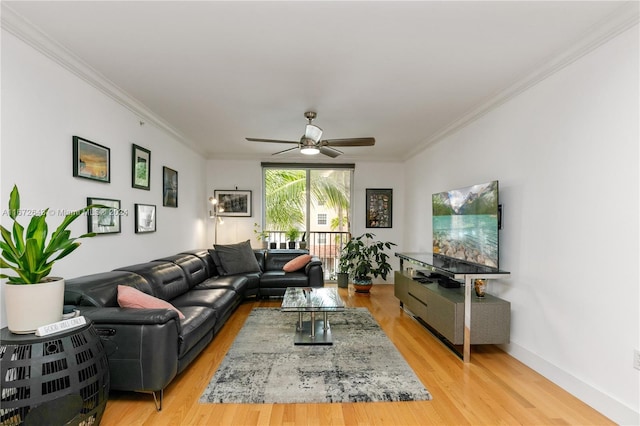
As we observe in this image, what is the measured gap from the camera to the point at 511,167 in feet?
9.86

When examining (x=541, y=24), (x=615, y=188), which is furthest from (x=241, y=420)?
(x=541, y=24)

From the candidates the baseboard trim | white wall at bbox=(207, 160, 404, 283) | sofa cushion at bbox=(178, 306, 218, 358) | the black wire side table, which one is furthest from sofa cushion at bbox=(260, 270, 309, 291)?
the black wire side table

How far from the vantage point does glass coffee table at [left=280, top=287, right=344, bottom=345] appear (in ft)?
10.4

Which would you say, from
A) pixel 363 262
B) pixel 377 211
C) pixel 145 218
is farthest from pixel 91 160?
pixel 377 211

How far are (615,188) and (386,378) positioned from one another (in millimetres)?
2050

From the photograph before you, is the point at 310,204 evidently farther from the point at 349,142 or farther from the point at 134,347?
the point at 134,347

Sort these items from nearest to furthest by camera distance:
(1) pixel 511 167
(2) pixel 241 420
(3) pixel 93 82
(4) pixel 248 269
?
(2) pixel 241 420 → (3) pixel 93 82 → (1) pixel 511 167 → (4) pixel 248 269

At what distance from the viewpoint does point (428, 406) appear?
2.14m

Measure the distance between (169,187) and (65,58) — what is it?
2.19 m

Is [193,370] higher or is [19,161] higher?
[19,161]

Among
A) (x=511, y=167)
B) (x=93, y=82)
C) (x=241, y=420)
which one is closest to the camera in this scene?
(x=241, y=420)

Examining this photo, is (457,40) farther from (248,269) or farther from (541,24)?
(248,269)

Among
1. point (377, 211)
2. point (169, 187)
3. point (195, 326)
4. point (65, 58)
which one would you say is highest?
point (65, 58)

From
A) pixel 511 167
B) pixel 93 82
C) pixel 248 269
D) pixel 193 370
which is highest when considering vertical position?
pixel 93 82
